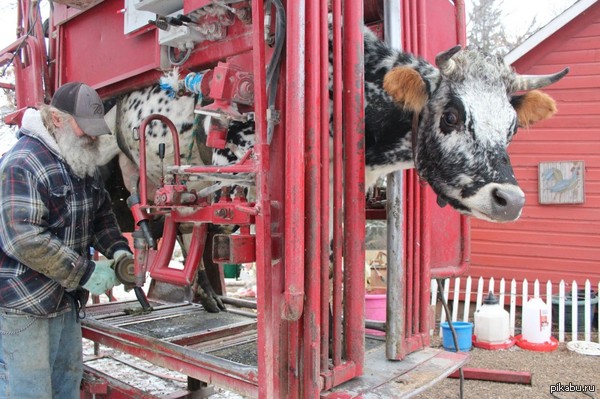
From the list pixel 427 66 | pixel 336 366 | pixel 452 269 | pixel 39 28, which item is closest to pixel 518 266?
pixel 452 269

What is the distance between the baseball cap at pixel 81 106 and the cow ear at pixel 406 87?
1533 millimetres

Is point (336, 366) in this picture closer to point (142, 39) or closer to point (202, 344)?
point (202, 344)

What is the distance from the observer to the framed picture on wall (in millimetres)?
6844

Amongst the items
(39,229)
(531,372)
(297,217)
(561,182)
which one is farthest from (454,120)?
(561,182)

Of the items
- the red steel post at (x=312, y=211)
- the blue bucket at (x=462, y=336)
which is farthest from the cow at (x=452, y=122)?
the blue bucket at (x=462, y=336)

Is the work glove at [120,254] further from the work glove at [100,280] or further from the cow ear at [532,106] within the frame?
the cow ear at [532,106]

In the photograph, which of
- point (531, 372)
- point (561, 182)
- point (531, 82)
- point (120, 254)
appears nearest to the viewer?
point (531, 82)

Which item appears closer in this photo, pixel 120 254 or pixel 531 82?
pixel 531 82

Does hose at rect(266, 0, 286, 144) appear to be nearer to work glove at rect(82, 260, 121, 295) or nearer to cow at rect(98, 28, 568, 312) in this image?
cow at rect(98, 28, 568, 312)

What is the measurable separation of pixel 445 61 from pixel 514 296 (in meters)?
5.22

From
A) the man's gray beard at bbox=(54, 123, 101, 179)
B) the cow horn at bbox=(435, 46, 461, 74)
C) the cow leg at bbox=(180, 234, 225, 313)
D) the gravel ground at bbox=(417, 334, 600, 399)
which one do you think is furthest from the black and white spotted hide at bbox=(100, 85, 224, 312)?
the gravel ground at bbox=(417, 334, 600, 399)

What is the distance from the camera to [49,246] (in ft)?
7.84

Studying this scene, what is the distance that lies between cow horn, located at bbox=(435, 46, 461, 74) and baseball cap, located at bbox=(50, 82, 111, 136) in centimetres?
177

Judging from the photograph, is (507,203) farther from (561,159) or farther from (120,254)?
(561,159)
